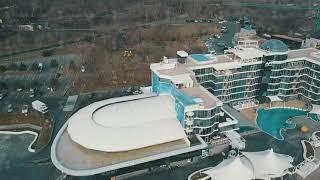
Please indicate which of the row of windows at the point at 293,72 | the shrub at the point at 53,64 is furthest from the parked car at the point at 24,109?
the row of windows at the point at 293,72

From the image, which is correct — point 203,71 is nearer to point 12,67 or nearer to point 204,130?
point 204,130

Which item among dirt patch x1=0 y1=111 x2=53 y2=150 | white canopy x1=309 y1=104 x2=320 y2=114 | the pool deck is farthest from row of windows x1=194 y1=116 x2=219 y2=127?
dirt patch x1=0 y1=111 x2=53 y2=150

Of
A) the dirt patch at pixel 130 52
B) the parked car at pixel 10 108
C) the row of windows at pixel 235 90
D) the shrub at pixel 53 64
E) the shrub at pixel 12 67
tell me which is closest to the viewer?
the row of windows at pixel 235 90

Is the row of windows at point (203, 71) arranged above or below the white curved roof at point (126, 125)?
above

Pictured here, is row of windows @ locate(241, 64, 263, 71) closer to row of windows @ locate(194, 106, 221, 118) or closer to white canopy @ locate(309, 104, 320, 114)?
white canopy @ locate(309, 104, 320, 114)

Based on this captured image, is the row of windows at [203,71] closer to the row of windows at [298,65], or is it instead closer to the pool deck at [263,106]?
the pool deck at [263,106]

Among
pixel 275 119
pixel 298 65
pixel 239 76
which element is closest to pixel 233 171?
pixel 275 119
